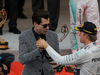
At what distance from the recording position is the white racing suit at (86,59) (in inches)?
117

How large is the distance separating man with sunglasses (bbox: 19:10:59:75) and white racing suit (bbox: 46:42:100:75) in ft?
0.92

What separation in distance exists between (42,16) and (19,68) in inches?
91.0

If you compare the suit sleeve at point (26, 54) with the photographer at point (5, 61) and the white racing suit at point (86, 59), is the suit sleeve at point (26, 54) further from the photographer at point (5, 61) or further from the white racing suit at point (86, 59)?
the photographer at point (5, 61)

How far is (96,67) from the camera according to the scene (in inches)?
120

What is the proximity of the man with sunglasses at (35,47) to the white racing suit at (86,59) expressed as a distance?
28 cm

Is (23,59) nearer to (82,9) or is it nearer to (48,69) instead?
(48,69)

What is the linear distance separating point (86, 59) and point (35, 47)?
0.66m

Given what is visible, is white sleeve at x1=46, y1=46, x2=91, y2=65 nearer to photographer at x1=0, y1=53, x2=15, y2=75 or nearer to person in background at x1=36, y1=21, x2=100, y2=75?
person in background at x1=36, y1=21, x2=100, y2=75

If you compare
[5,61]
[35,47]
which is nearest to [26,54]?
[35,47]

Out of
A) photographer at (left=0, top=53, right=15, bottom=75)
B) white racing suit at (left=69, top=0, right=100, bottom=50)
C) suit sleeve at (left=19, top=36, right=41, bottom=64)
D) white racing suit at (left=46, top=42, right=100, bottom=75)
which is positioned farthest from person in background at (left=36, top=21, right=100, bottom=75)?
white racing suit at (left=69, top=0, right=100, bottom=50)

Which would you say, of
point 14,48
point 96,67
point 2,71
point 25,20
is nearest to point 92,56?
point 96,67

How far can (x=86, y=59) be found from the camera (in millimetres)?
2979

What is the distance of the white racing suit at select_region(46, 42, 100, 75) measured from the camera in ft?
9.75

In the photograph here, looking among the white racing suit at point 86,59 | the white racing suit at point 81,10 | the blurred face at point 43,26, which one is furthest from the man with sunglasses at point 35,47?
the white racing suit at point 81,10
